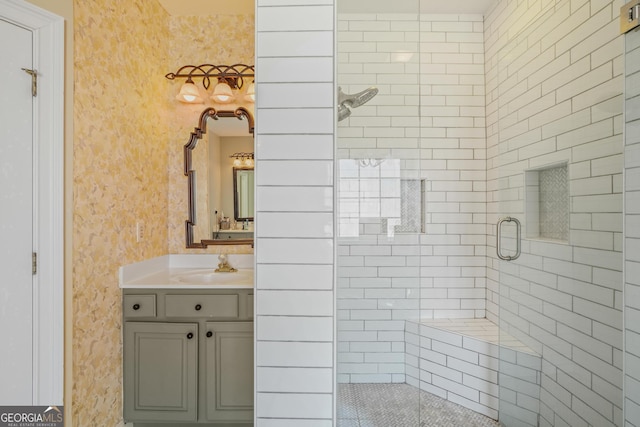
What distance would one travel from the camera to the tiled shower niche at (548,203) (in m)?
1.55

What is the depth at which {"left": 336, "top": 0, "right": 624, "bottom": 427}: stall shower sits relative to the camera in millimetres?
1214

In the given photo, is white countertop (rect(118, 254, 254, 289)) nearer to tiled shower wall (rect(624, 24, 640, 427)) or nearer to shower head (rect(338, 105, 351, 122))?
shower head (rect(338, 105, 351, 122))

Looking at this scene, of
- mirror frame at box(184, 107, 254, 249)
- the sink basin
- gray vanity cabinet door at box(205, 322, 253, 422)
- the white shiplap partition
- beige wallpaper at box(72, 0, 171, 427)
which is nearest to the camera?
the white shiplap partition

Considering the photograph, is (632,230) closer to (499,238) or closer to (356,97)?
(499,238)

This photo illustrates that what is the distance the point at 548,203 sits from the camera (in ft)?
5.43

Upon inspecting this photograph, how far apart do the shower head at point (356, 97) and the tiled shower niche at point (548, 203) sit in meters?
1.10

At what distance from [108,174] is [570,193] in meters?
2.42

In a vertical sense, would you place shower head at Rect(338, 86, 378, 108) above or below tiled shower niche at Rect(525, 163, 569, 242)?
above

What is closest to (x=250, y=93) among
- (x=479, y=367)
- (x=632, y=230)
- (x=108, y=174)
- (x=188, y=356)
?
(x=108, y=174)
